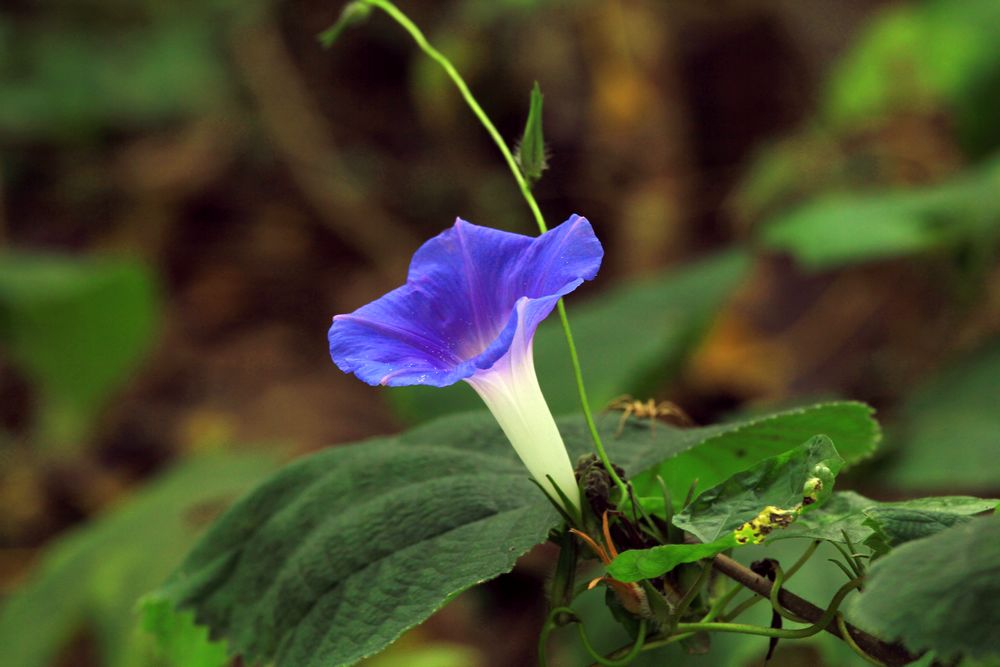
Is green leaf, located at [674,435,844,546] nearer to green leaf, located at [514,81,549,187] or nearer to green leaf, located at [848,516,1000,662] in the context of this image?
green leaf, located at [848,516,1000,662]

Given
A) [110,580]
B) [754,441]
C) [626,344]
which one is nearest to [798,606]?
[754,441]

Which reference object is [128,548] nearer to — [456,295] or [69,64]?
[456,295]

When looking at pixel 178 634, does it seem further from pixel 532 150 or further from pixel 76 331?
pixel 76 331

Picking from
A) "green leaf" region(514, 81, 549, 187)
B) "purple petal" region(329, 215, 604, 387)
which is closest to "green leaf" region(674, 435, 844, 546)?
"purple petal" region(329, 215, 604, 387)

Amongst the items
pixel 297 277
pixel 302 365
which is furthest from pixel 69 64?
pixel 302 365

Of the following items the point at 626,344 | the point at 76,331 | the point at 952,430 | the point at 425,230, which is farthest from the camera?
the point at 425,230

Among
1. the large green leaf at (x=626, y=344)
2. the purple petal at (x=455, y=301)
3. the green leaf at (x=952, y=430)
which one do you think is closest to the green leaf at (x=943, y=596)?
→ the purple petal at (x=455, y=301)

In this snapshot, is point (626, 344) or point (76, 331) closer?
point (626, 344)
